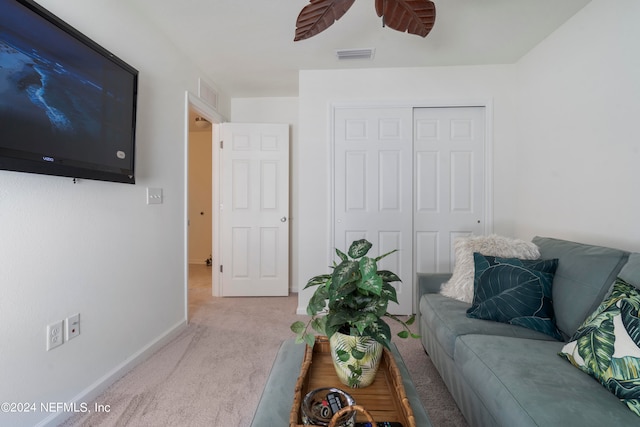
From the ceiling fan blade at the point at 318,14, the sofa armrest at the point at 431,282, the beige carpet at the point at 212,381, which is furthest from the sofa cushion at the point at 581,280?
the ceiling fan blade at the point at 318,14

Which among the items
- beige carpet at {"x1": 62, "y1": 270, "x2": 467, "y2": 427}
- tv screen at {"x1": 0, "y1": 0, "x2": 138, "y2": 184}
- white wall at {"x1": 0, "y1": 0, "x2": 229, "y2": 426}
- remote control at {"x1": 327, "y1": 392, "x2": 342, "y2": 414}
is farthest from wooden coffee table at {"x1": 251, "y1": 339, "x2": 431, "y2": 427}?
tv screen at {"x1": 0, "y1": 0, "x2": 138, "y2": 184}

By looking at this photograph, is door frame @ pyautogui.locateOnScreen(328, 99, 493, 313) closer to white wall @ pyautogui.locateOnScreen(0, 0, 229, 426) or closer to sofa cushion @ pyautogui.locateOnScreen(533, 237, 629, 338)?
sofa cushion @ pyautogui.locateOnScreen(533, 237, 629, 338)

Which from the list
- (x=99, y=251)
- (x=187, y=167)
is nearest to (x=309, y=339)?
(x=99, y=251)

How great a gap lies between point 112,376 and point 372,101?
300cm

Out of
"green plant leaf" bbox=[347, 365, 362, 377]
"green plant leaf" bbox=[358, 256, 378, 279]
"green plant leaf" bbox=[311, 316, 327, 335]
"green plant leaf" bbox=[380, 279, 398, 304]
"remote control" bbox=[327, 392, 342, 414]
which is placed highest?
"green plant leaf" bbox=[358, 256, 378, 279]

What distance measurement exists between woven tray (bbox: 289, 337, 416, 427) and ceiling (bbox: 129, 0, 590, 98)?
2.17 metres

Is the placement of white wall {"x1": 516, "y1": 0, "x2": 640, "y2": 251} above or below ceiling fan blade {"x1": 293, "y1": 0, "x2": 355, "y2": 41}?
below

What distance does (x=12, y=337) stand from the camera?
1.14 meters

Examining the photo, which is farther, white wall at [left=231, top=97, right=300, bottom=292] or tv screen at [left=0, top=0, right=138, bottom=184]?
white wall at [left=231, top=97, right=300, bottom=292]

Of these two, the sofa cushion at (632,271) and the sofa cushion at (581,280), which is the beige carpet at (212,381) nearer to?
the sofa cushion at (581,280)

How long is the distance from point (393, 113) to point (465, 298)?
1.85 meters

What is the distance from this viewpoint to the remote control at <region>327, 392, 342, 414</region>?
0.81 meters

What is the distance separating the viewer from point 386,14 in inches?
57.6

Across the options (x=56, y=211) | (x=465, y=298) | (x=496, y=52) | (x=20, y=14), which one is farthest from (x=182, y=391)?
(x=496, y=52)
